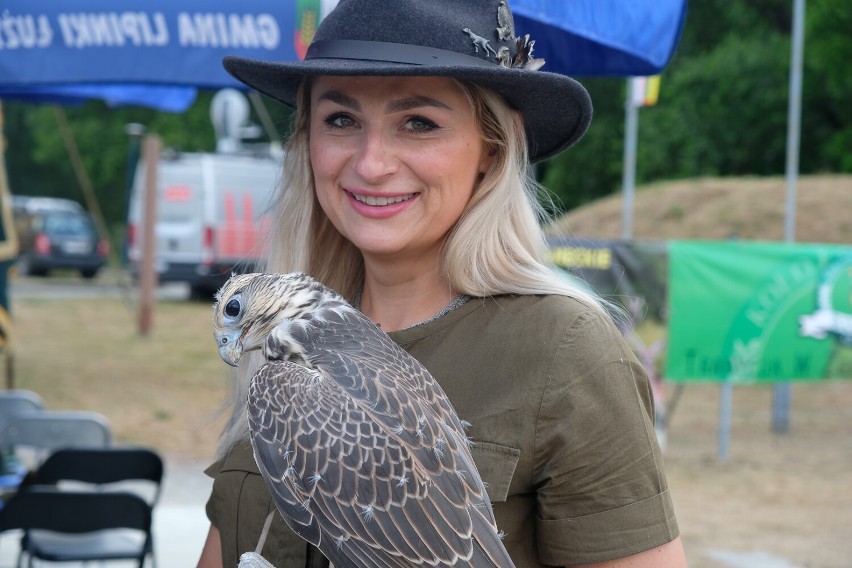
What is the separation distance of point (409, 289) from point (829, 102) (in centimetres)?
3105

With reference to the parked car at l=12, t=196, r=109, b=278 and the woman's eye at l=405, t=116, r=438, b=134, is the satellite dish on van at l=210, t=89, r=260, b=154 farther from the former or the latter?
Result: the woman's eye at l=405, t=116, r=438, b=134

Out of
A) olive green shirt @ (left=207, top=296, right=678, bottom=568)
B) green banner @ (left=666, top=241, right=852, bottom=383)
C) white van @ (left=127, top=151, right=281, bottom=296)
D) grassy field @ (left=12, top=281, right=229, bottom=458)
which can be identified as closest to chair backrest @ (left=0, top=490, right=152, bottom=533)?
grassy field @ (left=12, top=281, right=229, bottom=458)

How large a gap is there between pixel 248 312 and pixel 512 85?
693 millimetres

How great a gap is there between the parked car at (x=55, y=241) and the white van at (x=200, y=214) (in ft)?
16.1

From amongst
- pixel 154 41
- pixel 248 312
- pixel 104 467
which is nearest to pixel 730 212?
pixel 104 467

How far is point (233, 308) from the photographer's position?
1.79 metres

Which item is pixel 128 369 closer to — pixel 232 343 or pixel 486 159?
pixel 486 159

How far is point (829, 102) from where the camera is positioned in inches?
1201

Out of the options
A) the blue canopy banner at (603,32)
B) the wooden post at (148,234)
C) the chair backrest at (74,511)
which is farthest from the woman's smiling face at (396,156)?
the wooden post at (148,234)

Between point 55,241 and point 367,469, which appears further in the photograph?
point 55,241

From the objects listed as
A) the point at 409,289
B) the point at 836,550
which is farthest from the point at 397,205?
the point at 836,550

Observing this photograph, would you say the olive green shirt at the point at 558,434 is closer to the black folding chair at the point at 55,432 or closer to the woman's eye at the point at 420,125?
the woman's eye at the point at 420,125

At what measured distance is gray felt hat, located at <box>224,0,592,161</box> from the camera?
198 centimetres

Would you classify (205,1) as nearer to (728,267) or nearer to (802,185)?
(728,267)
